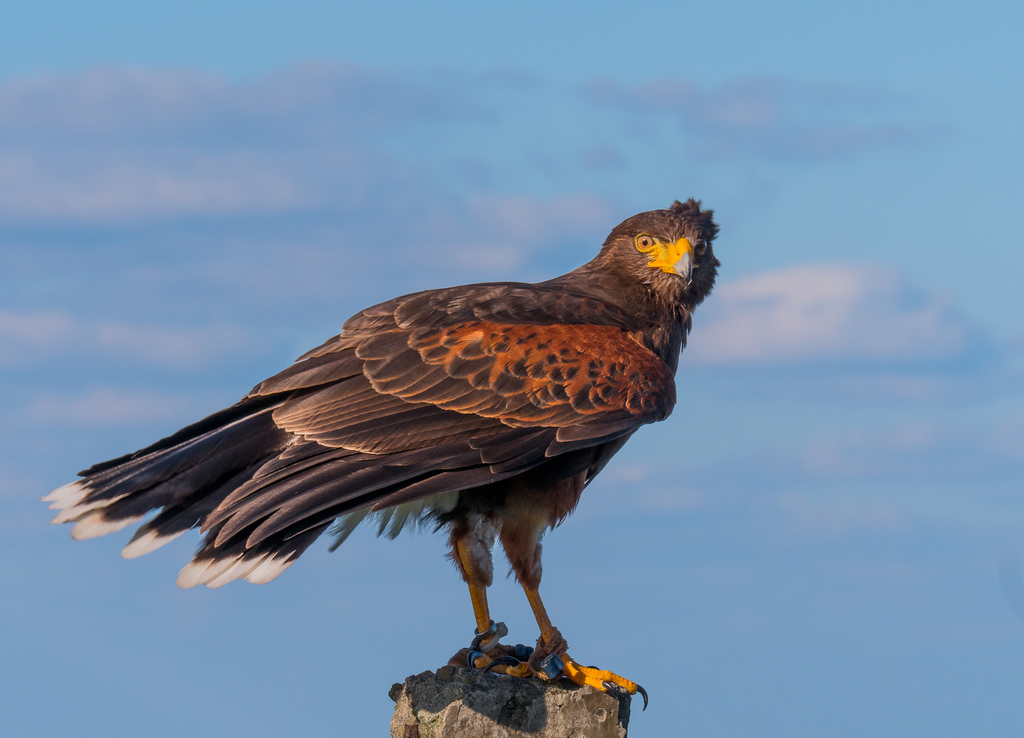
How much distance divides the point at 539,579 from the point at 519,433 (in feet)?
3.97

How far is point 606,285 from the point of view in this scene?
818 centimetres

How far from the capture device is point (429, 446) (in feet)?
21.0

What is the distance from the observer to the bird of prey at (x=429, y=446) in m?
6.23

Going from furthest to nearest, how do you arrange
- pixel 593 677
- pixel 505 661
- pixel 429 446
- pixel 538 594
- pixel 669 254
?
pixel 669 254, pixel 538 594, pixel 505 661, pixel 593 677, pixel 429 446

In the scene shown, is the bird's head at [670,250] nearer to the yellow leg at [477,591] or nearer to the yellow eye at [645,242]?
the yellow eye at [645,242]

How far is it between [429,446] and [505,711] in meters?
1.69

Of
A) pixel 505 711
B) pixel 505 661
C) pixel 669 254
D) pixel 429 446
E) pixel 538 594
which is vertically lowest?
pixel 505 711

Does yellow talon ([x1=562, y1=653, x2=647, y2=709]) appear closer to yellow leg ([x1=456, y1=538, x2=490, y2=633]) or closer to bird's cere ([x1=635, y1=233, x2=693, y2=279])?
yellow leg ([x1=456, y1=538, x2=490, y2=633])

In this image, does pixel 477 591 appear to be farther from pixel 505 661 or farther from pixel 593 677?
pixel 593 677

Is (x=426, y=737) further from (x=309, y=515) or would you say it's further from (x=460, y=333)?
(x=460, y=333)

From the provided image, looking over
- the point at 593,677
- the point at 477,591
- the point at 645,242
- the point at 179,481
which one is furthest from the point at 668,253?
the point at 179,481

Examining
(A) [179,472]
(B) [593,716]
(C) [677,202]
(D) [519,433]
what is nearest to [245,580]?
(A) [179,472]

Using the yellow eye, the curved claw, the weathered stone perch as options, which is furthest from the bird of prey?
the yellow eye

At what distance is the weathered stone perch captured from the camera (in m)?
6.50
